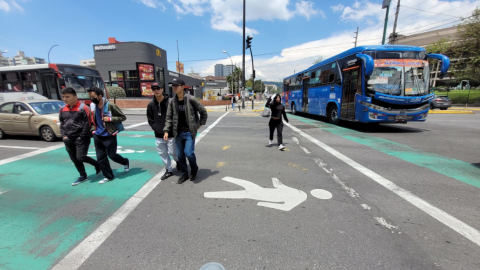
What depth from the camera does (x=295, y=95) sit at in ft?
56.4

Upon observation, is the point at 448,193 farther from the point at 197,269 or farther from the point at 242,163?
the point at 197,269

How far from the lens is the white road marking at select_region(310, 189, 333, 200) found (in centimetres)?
342

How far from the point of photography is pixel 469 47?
2508 centimetres

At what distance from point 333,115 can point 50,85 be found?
16.0 meters

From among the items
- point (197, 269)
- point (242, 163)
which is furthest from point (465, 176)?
point (197, 269)

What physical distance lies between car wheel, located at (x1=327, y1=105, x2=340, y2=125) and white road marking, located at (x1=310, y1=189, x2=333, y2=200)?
8220 mm

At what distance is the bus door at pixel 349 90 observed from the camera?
9.05 metres

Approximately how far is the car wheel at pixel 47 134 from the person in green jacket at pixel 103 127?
5.02 m

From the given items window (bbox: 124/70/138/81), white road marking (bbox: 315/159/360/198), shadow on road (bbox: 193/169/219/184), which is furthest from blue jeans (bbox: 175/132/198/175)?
window (bbox: 124/70/138/81)

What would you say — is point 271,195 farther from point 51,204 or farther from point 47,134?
point 47,134

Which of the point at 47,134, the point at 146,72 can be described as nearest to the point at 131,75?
the point at 146,72

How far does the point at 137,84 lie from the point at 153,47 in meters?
6.10

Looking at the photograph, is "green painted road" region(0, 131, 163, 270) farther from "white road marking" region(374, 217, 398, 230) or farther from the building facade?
the building facade

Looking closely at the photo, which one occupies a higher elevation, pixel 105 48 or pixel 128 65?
pixel 105 48
